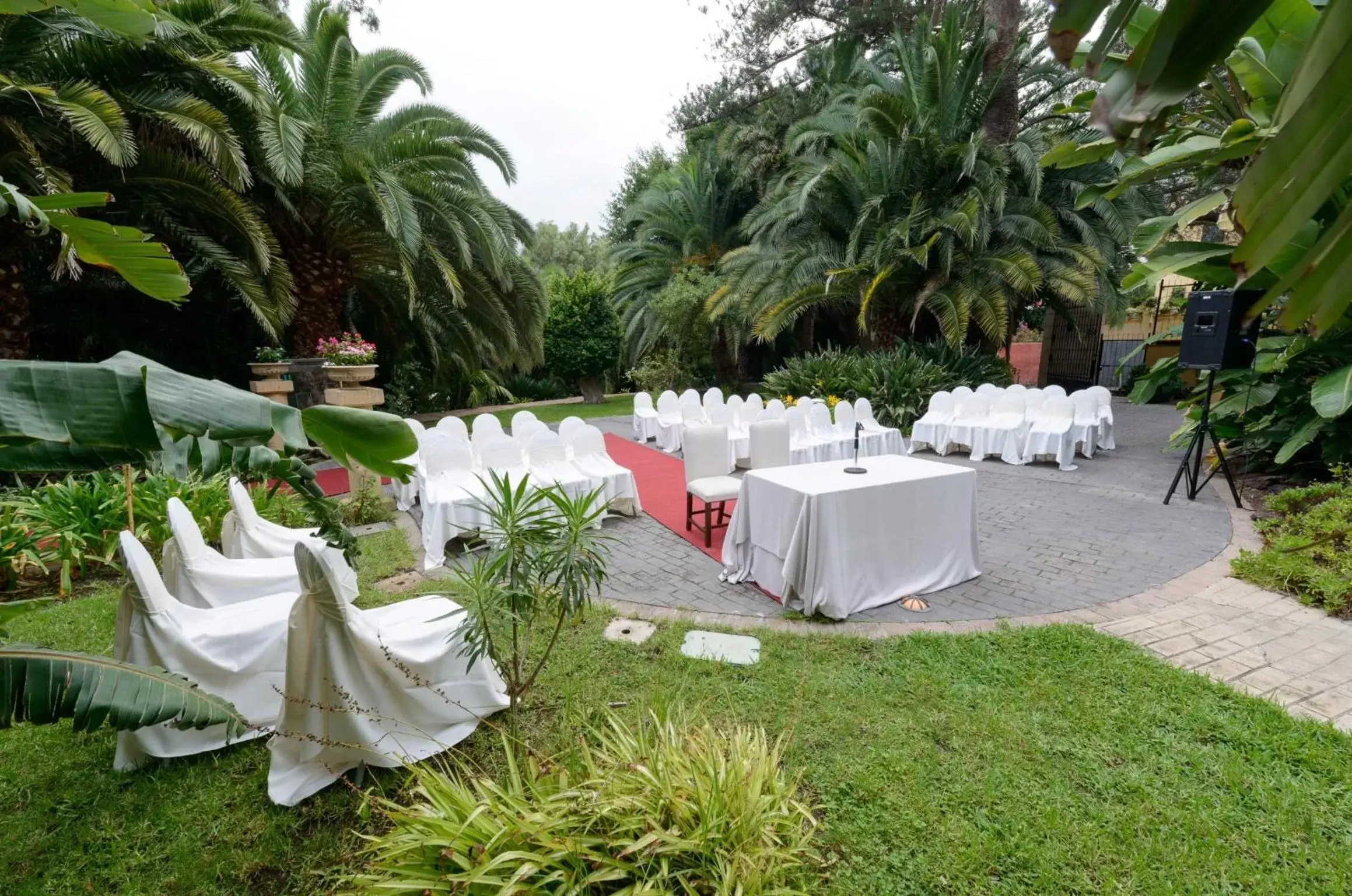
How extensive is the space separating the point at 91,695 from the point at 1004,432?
976 cm

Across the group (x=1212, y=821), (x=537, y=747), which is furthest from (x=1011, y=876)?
(x=537, y=747)

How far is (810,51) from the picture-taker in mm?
14812

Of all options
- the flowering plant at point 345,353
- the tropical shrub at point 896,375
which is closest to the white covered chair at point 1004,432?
the tropical shrub at point 896,375

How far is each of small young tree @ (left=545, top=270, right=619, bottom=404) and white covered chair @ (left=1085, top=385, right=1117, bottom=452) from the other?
1288 centimetres

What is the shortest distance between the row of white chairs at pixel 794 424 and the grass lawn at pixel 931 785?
3902 millimetres

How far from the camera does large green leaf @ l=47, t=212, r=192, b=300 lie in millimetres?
1824

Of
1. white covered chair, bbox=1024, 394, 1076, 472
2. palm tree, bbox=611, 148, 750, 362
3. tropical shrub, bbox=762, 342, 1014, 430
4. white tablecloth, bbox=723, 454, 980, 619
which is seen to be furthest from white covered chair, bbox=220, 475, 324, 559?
palm tree, bbox=611, 148, 750, 362

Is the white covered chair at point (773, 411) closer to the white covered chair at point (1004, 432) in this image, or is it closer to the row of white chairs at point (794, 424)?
the row of white chairs at point (794, 424)

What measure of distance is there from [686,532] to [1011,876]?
4.21 metres

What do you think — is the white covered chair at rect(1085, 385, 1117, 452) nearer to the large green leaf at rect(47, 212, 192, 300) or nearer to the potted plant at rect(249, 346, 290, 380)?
the large green leaf at rect(47, 212, 192, 300)

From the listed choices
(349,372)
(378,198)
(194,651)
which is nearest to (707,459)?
(194,651)

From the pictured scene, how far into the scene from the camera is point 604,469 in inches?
259

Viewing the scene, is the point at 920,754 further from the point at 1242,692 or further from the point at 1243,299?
the point at 1243,299

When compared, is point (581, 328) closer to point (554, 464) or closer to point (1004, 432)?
point (554, 464)
